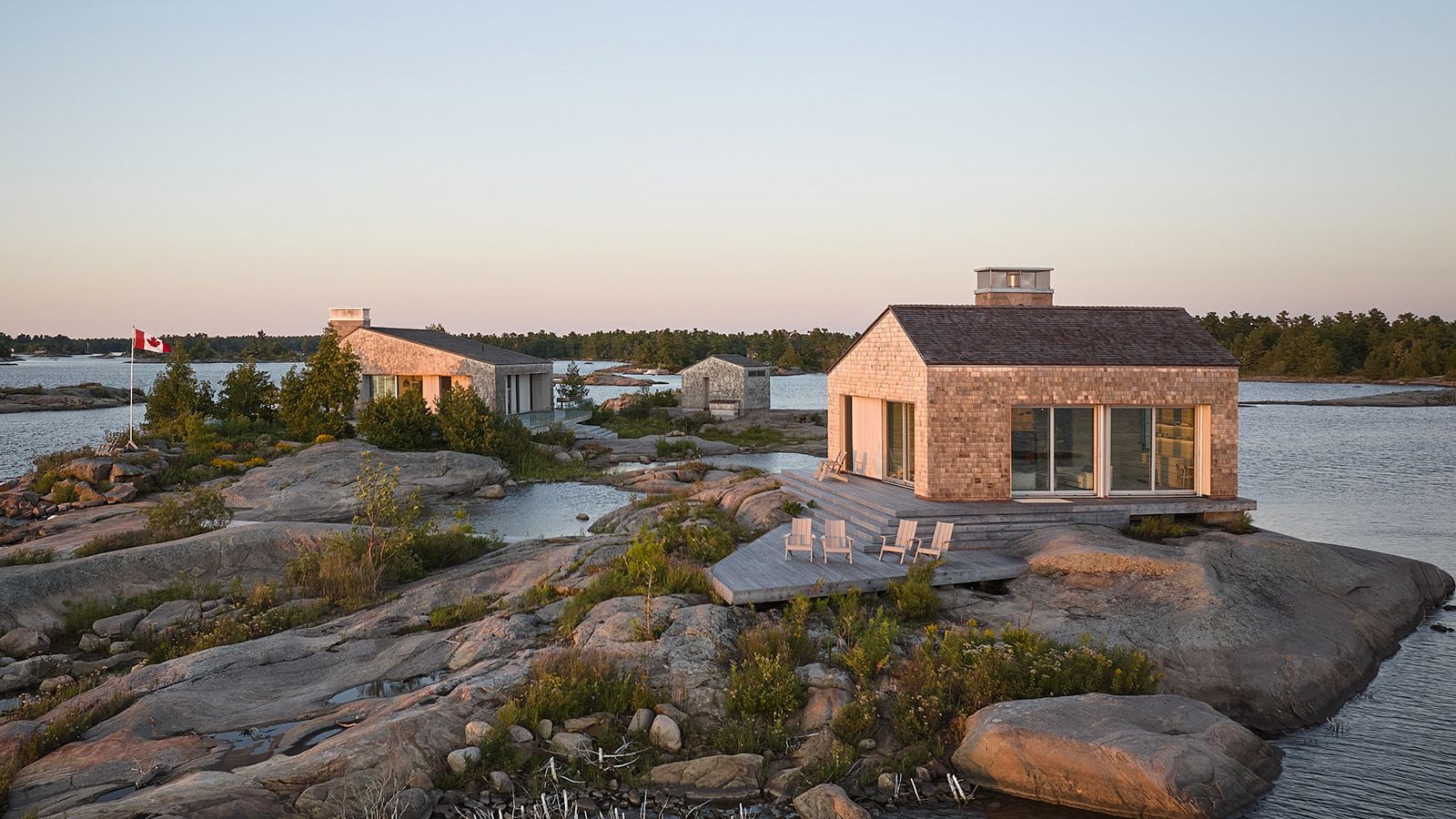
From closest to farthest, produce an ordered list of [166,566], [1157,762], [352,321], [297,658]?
[1157,762], [297,658], [166,566], [352,321]

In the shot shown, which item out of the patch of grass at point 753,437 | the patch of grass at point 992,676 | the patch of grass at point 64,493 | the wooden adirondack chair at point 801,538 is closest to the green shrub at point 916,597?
the patch of grass at point 992,676

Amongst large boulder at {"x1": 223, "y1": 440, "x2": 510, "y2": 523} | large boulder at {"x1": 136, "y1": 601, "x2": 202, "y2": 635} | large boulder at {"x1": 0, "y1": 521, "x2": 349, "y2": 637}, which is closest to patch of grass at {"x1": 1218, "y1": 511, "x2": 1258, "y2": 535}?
large boulder at {"x1": 0, "y1": 521, "x2": 349, "y2": 637}

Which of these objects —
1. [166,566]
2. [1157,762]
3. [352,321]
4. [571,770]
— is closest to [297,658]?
[571,770]

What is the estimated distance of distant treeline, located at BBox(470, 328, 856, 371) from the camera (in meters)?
131

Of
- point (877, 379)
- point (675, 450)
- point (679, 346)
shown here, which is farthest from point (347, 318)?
point (679, 346)

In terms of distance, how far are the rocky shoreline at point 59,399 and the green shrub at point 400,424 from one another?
1954 inches

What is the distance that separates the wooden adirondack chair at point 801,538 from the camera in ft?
48.3

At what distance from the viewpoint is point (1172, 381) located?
17438 mm

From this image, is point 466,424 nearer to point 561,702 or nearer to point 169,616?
point 169,616

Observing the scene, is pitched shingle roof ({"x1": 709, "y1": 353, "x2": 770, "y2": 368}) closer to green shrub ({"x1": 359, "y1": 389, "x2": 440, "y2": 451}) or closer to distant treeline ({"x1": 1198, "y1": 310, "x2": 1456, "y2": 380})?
green shrub ({"x1": 359, "y1": 389, "x2": 440, "y2": 451})

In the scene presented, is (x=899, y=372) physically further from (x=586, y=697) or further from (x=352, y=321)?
(x=352, y=321)

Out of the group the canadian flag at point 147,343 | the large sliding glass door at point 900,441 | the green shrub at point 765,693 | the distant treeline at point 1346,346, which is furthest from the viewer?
the distant treeline at point 1346,346

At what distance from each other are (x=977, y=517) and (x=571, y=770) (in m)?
9.09

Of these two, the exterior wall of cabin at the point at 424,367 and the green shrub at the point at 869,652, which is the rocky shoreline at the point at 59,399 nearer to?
the exterior wall of cabin at the point at 424,367
